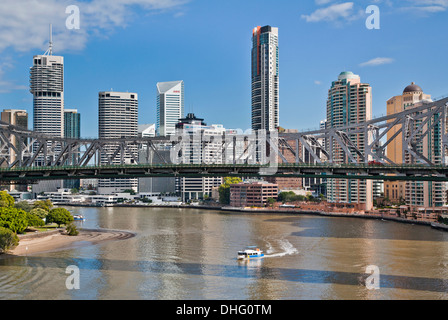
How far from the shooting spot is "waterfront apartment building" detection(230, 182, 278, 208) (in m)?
111

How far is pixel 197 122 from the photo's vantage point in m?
174

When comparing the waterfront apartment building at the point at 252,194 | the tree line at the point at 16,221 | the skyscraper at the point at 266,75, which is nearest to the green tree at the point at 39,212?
the tree line at the point at 16,221

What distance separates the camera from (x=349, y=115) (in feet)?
356

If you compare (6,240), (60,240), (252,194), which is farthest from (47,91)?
(6,240)

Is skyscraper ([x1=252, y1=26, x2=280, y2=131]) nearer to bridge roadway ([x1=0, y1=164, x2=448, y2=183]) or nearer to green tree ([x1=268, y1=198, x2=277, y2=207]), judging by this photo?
green tree ([x1=268, y1=198, x2=277, y2=207])

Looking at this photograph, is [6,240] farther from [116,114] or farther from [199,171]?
[116,114]

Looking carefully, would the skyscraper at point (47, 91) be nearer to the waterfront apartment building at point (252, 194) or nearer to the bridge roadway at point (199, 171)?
the waterfront apartment building at point (252, 194)

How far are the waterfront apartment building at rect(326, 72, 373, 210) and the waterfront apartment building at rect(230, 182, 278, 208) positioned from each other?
12751 mm

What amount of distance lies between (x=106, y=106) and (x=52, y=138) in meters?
134

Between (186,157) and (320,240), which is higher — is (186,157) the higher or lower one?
the higher one

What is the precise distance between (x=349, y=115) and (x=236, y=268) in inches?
3114

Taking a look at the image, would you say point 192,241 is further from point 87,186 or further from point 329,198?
point 87,186

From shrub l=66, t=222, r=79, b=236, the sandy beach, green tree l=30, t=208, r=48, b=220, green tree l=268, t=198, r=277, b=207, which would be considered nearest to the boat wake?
the sandy beach
